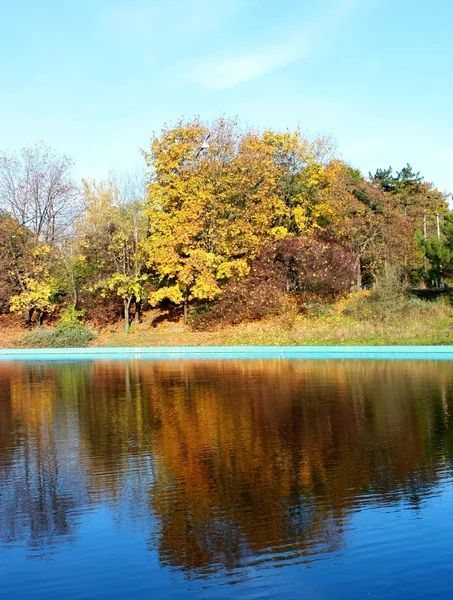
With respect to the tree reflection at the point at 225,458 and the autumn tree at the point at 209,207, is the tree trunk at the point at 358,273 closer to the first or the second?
the autumn tree at the point at 209,207

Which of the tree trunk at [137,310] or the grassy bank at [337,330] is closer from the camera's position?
the grassy bank at [337,330]

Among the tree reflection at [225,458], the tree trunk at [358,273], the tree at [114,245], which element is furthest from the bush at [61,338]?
the tree trunk at [358,273]

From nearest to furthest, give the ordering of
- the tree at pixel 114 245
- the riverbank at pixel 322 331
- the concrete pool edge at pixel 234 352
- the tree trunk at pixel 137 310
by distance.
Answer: the concrete pool edge at pixel 234 352 → the riverbank at pixel 322 331 → the tree at pixel 114 245 → the tree trunk at pixel 137 310

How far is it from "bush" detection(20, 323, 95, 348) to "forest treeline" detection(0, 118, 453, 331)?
2679mm

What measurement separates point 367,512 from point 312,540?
36.4 inches

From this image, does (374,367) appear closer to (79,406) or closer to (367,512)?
(79,406)

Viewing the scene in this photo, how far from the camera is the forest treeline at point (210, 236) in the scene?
30.7m

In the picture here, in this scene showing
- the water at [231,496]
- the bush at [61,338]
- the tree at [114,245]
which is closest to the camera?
the water at [231,496]

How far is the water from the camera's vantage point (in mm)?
5465

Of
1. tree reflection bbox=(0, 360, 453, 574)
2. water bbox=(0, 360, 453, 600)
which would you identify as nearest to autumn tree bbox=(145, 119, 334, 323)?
tree reflection bbox=(0, 360, 453, 574)

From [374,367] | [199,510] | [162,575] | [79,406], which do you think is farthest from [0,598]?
[374,367]

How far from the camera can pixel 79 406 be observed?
1438 centimetres

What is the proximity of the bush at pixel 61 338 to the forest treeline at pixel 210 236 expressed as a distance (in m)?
2.68

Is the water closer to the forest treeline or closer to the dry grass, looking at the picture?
the dry grass
